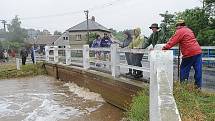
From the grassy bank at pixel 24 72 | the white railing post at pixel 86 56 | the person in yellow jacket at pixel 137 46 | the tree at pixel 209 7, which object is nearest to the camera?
the person in yellow jacket at pixel 137 46

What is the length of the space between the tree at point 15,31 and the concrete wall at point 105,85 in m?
88.2

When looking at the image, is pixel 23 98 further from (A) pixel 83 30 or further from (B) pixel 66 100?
(A) pixel 83 30

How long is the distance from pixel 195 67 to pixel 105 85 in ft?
14.3

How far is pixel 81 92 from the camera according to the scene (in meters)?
12.9

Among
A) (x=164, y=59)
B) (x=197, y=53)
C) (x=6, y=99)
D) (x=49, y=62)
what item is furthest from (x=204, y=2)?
(x=164, y=59)

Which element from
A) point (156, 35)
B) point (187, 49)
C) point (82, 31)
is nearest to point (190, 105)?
point (187, 49)

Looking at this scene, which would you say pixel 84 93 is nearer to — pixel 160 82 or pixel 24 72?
pixel 24 72

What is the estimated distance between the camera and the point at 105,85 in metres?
10.8

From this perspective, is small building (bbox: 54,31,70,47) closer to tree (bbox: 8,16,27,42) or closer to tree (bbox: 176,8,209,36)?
tree (bbox: 8,16,27,42)

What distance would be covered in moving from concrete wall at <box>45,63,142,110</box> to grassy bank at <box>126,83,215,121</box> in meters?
2.14

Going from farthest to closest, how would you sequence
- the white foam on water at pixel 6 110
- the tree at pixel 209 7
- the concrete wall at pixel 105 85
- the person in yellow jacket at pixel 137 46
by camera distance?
the tree at pixel 209 7 < the white foam on water at pixel 6 110 < the concrete wall at pixel 105 85 < the person in yellow jacket at pixel 137 46

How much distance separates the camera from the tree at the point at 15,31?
102 meters

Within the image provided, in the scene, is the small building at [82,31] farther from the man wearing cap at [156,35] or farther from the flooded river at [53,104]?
the man wearing cap at [156,35]

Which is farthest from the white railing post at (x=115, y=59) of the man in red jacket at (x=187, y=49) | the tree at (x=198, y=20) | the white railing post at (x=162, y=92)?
the tree at (x=198, y=20)
